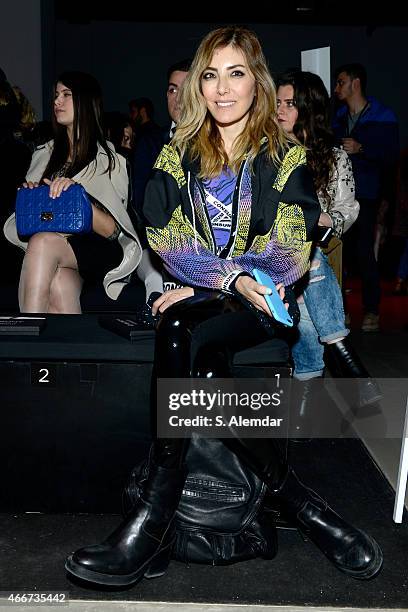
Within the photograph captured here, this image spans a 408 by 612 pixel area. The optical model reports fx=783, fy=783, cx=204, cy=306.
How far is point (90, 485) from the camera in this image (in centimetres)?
245

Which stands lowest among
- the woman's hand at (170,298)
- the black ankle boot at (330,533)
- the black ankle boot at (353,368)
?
the black ankle boot at (330,533)

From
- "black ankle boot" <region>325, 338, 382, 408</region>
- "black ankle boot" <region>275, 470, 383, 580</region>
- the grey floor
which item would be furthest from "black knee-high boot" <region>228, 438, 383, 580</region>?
"black ankle boot" <region>325, 338, 382, 408</region>

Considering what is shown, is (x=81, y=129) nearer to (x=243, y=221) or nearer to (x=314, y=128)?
(x=314, y=128)

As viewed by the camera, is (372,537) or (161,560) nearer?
(161,560)

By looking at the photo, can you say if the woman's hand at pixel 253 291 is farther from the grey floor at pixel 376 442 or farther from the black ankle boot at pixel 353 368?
the black ankle boot at pixel 353 368

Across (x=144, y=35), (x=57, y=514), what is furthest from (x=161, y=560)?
(x=144, y=35)

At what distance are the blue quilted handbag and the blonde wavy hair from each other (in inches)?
38.5

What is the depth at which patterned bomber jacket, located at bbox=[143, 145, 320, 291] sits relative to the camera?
2.40 metres

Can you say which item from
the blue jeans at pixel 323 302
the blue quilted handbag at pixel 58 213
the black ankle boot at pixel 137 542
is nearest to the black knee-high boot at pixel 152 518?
the black ankle boot at pixel 137 542

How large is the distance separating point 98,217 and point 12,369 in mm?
1322

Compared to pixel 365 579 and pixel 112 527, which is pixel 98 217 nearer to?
pixel 112 527

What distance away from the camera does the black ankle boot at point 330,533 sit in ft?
7.05

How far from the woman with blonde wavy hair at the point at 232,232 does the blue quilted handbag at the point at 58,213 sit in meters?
0.99

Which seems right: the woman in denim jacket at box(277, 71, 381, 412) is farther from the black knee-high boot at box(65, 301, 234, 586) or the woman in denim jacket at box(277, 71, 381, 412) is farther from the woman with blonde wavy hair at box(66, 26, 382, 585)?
the black knee-high boot at box(65, 301, 234, 586)
